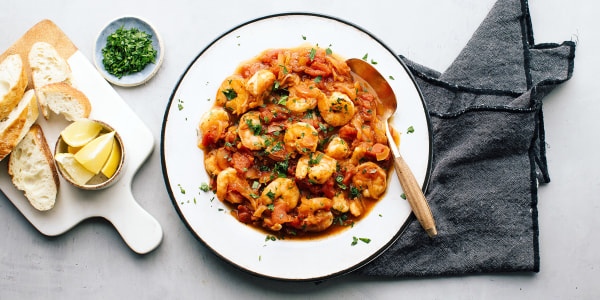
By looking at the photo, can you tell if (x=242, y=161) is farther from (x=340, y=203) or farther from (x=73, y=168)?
(x=73, y=168)

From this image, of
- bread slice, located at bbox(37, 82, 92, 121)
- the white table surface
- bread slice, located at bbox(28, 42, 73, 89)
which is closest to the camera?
bread slice, located at bbox(37, 82, 92, 121)

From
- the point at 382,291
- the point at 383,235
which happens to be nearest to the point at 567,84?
the point at 383,235

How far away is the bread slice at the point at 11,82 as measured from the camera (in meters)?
3.95

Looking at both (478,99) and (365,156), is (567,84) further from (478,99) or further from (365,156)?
(365,156)

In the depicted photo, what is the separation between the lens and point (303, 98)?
148 inches

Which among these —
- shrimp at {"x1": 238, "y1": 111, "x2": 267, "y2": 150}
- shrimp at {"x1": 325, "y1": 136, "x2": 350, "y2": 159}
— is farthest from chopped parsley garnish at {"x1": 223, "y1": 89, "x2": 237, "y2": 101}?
shrimp at {"x1": 325, "y1": 136, "x2": 350, "y2": 159}

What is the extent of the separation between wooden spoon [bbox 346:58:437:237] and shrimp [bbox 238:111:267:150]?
109 cm

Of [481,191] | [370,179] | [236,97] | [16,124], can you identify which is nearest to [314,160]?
[370,179]

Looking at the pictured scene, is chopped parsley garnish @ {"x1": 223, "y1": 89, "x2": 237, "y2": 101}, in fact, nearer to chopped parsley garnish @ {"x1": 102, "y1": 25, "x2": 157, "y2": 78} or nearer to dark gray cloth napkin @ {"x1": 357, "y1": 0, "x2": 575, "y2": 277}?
chopped parsley garnish @ {"x1": 102, "y1": 25, "x2": 157, "y2": 78}

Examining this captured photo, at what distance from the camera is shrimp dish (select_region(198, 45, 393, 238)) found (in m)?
3.63

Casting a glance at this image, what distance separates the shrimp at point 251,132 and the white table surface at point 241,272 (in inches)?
47.7

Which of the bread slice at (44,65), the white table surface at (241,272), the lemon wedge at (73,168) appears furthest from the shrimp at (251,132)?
the bread slice at (44,65)

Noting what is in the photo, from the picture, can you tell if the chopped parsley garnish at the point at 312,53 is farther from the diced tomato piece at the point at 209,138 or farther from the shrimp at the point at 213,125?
the diced tomato piece at the point at 209,138

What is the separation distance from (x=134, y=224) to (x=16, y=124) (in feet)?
4.85
